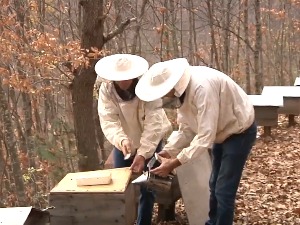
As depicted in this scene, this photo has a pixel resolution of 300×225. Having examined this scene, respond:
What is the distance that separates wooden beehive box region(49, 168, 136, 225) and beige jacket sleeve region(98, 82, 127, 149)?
22.3 inches

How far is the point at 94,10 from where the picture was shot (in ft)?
19.3

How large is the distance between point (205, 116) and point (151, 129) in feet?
2.89

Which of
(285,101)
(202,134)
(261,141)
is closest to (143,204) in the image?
(202,134)

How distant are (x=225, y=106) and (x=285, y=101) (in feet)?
19.1

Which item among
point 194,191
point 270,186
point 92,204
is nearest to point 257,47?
point 270,186

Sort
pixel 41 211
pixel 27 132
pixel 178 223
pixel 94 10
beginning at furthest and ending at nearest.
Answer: pixel 27 132, pixel 94 10, pixel 178 223, pixel 41 211

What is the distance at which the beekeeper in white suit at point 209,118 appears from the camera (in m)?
3.39

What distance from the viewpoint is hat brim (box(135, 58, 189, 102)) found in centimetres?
332

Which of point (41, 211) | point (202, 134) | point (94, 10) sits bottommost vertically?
point (41, 211)

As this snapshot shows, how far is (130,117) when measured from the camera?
424cm

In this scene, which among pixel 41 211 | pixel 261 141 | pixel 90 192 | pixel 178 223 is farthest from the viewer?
pixel 261 141

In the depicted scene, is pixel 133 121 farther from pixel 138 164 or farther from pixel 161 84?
pixel 161 84

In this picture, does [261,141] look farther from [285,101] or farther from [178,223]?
[178,223]

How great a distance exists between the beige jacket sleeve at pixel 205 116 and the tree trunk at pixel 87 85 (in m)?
2.90
